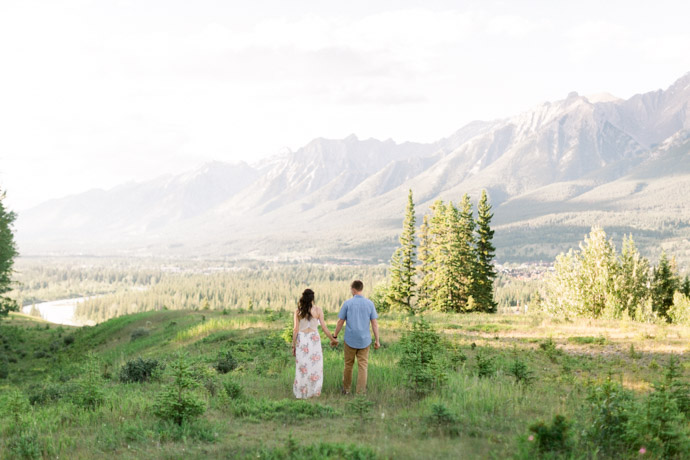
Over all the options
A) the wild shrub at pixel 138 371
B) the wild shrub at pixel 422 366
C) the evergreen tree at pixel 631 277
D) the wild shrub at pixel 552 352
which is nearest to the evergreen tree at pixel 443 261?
the evergreen tree at pixel 631 277

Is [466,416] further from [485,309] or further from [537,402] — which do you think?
[485,309]

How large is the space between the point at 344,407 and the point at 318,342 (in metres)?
1.89

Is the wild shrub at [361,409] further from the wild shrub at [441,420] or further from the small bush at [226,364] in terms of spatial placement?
the small bush at [226,364]

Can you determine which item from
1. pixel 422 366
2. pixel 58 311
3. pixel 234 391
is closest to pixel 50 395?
pixel 234 391

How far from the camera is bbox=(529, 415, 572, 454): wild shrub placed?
20.4 feet

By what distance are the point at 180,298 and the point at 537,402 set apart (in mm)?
162440

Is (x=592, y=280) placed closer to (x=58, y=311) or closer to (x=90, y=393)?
(x=90, y=393)

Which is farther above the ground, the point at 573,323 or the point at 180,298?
the point at 573,323

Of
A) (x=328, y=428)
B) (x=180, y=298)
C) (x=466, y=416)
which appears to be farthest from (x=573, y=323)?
(x=180, y=298)

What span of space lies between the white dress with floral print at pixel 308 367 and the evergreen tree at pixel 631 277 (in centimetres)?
3073

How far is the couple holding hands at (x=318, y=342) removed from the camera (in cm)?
1073

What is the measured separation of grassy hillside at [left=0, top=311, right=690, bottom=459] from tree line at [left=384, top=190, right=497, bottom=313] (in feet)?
91.6

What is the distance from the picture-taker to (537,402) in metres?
9.29

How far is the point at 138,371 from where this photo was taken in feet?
46.0
